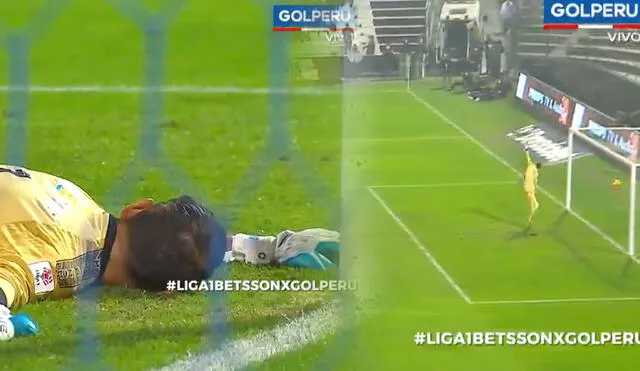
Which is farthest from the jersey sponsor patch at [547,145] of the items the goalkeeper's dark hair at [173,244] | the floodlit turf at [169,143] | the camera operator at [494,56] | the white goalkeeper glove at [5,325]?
the white goalkeeper glove at [5,325]

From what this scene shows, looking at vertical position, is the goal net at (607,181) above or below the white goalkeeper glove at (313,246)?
above

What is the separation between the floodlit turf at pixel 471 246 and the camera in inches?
100

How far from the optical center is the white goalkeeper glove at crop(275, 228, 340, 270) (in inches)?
101

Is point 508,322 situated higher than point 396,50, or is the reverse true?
point 396,50

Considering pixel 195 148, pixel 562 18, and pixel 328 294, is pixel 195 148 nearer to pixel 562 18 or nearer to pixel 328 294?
pixel 328 294

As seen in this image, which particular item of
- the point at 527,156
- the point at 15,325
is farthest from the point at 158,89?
the point at 527,156

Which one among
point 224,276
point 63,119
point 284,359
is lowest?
point 284,359

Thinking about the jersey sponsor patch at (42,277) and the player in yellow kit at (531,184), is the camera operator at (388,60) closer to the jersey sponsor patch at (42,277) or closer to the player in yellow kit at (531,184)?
the player in yellow kit at (531,184)

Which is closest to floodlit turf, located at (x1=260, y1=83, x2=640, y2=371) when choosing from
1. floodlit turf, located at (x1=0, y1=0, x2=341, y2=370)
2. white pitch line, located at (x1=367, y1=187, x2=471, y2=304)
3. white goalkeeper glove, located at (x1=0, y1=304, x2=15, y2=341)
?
white pitch line, located at (x1=367, y1=187, x2=471, y2=304)

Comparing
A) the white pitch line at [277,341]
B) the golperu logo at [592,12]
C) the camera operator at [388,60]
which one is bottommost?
the white pitch line at [277,341]

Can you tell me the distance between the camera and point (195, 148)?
101 inches

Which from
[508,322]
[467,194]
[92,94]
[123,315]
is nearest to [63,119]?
[92,94]

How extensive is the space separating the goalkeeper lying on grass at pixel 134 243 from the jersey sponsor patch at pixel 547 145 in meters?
0.50

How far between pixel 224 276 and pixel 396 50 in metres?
0.65
